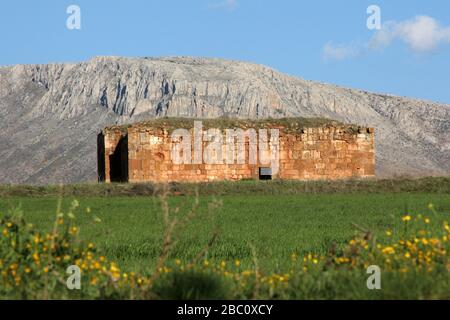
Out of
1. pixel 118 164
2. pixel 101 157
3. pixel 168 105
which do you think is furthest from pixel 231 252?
pixel 168 105

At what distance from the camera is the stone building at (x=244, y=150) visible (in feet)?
124

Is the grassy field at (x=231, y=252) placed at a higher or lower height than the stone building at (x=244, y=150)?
lower

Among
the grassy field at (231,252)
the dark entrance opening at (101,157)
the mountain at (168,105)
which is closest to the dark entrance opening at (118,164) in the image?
the dark entrance opening at (101,157)

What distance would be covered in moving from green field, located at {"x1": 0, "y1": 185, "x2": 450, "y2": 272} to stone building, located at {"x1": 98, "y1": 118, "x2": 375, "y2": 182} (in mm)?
10004

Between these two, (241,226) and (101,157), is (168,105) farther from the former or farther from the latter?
(241,226)

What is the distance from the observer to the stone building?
124 feet

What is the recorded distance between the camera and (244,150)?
3844 centimetres

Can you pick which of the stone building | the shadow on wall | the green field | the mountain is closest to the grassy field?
the green field

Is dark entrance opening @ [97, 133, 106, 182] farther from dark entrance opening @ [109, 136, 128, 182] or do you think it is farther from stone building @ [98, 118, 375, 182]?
stone building @ [98, 118, 375, 182]

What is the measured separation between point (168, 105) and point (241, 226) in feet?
269

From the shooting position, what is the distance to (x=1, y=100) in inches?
4291

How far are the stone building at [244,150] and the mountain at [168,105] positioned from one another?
47793mm

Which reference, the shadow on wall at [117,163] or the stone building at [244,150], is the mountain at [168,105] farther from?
the stone building at [244,150]
